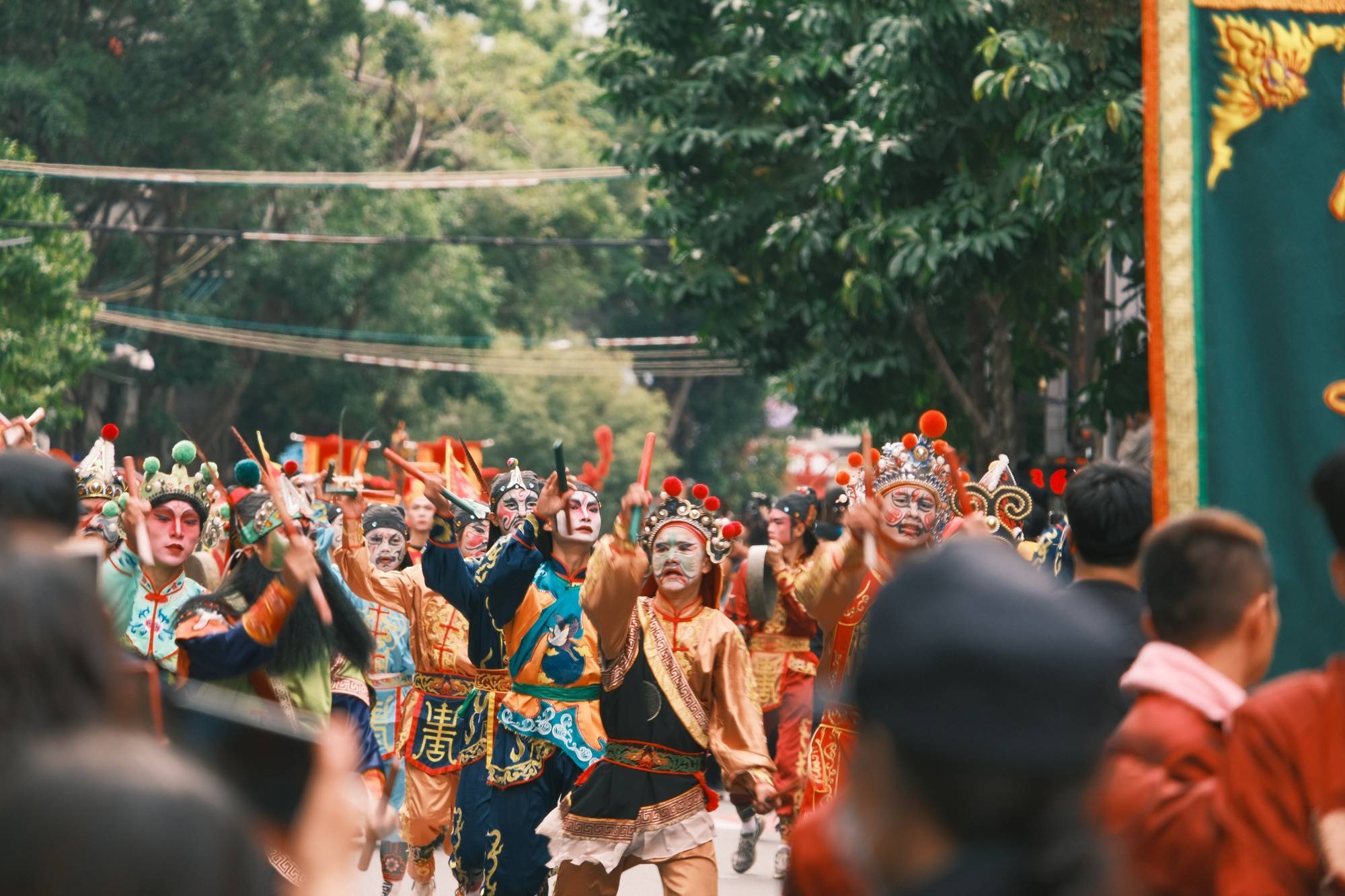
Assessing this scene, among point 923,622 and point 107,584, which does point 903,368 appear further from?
point 923,622

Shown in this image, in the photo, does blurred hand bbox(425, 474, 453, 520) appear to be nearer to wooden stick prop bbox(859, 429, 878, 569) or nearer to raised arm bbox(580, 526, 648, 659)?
raised arm bbox(580, 526, 648, 659)

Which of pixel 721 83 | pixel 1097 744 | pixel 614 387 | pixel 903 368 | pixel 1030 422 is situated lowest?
pixel 1097 744

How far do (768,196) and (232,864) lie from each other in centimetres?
Answer: 1551

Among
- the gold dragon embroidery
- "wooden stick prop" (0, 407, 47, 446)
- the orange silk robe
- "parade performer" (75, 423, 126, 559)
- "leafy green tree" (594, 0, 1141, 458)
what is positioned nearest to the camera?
the gold dragon embroidery

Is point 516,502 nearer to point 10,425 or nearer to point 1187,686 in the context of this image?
point 10,425

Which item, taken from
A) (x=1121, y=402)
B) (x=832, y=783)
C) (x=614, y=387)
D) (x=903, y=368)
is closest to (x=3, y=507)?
(x=832, y=783)

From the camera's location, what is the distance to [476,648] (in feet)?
29.0

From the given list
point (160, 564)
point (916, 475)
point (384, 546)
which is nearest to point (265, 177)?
point (384, 546)

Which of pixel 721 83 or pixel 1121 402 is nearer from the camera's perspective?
pixel 1121 402

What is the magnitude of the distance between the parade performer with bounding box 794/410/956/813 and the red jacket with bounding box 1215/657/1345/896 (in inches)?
120

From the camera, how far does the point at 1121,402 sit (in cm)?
1312

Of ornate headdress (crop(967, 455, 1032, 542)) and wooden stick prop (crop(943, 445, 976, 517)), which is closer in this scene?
wooden stick prop (crop(943, 445, 976, 517))

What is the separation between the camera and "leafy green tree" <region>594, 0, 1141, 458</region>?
12.1 meters

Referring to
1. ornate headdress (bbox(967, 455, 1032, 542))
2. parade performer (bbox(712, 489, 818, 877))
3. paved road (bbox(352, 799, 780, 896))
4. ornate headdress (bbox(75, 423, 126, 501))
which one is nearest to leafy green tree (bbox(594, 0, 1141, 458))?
parade performer (bbox(712, 489, 818, 877))
